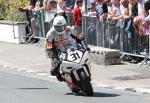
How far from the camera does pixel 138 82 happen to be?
15.2 metres

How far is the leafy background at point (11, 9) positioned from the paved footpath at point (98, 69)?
2.56 metres

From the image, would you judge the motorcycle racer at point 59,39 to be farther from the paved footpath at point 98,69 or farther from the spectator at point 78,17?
the spectator at point 78,17

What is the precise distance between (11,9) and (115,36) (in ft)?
34.0

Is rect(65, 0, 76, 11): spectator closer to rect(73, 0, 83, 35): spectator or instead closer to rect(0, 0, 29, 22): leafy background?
rect(73, 0, 83, 35): spectator

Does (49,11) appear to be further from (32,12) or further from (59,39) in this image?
(59,39)

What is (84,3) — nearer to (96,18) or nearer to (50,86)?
(96,18)

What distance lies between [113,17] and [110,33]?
2.36ft

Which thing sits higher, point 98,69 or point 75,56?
point 75,56

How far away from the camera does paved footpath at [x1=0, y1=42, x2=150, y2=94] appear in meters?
15.1

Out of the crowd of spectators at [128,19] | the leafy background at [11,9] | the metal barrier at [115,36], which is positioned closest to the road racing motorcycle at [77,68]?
the crowd of spectators at [128,19]

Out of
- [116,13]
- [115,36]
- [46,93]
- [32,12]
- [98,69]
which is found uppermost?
[116,13]

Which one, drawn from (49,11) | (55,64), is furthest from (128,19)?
(49,11)

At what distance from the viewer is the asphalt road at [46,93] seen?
12.7m

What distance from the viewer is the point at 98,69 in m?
18.1
